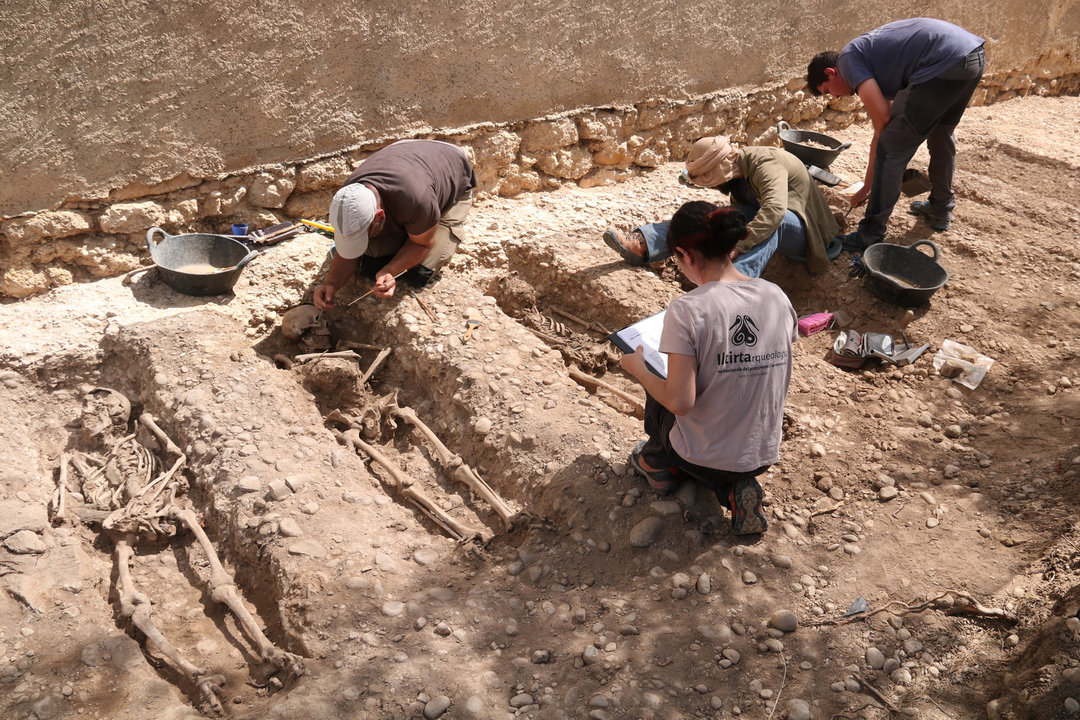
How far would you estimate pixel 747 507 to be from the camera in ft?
10.8

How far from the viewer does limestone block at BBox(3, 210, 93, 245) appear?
176 inches

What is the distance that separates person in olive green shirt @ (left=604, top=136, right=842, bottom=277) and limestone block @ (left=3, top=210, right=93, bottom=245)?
3.24 metres

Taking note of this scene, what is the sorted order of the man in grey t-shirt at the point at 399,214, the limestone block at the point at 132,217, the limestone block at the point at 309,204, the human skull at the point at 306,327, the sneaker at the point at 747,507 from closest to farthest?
the sneaker at the point at 747,507 < the man in grey t-shirt at the point at 399,214 < the human skull at the point at 306,327 < the limestone block at the point at 132,217 < the limestone block at the point at 309,204

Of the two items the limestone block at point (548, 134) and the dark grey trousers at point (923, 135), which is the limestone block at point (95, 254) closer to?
the limestone block at point (548, 134)

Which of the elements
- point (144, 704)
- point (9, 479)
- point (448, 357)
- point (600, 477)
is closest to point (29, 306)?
point (9, 479)

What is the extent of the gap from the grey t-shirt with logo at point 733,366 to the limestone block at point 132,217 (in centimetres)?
342

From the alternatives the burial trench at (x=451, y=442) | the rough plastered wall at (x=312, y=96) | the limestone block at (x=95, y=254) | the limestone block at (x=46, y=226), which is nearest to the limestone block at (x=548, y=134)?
the rough plastered wall at (x=312, y=96)

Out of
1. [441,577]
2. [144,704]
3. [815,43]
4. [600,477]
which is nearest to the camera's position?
[144,704]

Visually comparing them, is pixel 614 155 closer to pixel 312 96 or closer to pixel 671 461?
pixel 312 96

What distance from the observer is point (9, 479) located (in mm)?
3701

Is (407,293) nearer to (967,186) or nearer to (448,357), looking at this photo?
(448,357)

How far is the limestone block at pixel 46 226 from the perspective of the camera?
14.7ft

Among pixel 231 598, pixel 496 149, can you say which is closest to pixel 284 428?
pixel 231 598

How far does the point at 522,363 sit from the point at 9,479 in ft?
8.43
